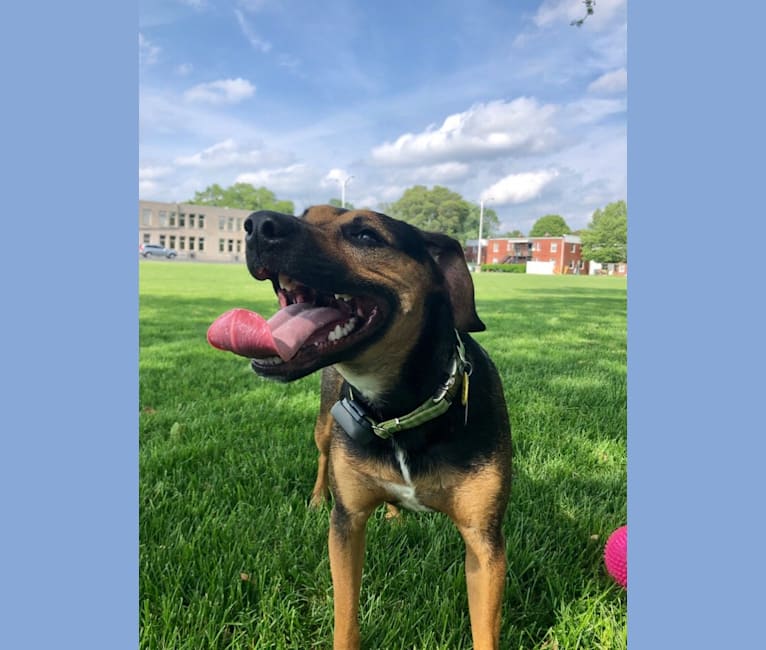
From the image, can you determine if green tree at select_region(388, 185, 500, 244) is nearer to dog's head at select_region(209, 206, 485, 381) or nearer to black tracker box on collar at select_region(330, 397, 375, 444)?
dog's head at select_region(209, 206, 485, 381)

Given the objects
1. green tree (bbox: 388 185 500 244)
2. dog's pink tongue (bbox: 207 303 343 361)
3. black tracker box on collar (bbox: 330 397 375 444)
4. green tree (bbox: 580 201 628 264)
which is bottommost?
black tracker box on collar (bbox: 330 397 375 444)

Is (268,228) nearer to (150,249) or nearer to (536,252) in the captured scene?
(536,252)

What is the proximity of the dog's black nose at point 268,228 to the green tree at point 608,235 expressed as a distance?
3.71ft

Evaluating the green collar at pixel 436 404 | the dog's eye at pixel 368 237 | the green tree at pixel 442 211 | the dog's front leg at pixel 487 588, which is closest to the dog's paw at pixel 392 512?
the dog's front leg at pixel 487 588

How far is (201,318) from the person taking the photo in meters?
9.91

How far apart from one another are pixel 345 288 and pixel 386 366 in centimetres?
33

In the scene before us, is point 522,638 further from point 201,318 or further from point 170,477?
point 201,318

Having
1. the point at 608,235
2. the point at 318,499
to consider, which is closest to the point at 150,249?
the point at 318,499

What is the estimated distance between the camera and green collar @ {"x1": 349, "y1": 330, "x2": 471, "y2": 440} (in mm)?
1852

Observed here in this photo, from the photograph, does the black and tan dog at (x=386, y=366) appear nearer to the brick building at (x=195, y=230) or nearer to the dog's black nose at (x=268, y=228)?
the dog's black nose at (x=268, y=228)

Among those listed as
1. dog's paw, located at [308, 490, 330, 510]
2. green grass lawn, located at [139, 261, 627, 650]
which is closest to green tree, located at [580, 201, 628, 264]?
green grass lawn, located at [139, 261, 627, 650]

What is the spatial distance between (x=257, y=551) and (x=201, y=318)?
7.97 m

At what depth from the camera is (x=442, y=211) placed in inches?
117

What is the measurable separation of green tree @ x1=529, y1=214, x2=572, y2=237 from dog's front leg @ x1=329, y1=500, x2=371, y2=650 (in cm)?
217
